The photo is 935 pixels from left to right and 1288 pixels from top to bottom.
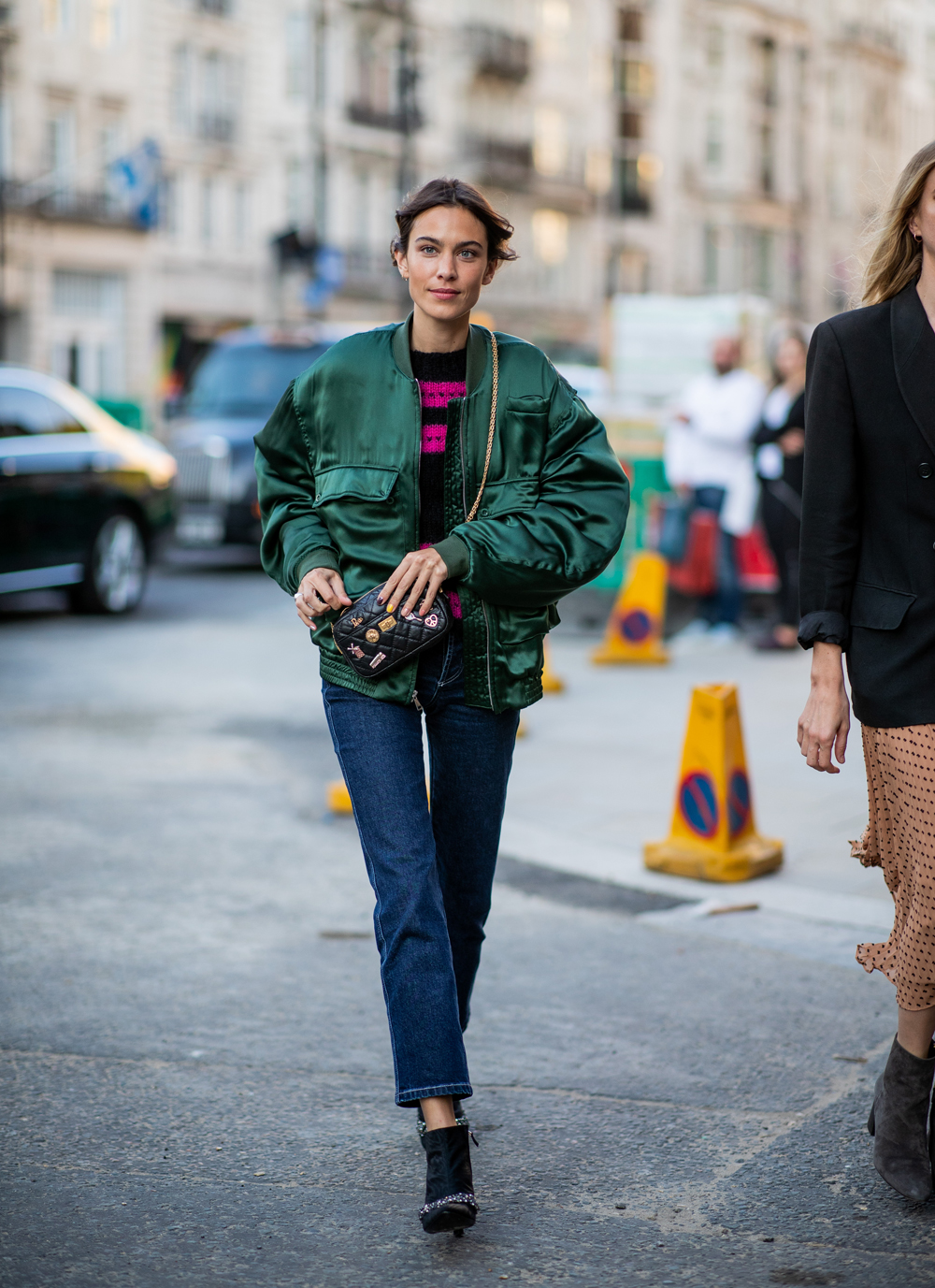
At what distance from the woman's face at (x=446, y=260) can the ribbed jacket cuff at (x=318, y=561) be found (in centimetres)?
50

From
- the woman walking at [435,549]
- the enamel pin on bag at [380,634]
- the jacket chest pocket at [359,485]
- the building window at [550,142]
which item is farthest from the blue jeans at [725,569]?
the building window at [550,142]

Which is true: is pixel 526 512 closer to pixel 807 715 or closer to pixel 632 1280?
pixel 807 715

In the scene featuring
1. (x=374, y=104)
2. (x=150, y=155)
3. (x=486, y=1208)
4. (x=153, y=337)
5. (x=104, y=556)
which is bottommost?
(x=486, y=1208)

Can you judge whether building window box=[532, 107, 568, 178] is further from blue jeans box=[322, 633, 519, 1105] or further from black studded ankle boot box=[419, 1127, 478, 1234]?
black studded ankle boot box=[419, 1127, 478, 1234]

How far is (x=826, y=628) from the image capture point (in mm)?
3160

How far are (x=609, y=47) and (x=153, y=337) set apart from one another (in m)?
26.7

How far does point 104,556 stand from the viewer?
13102 millimetres

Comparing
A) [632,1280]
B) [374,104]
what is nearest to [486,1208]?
[632,1280]

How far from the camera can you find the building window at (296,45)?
1810 inches

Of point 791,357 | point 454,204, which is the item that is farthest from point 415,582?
point 791,357

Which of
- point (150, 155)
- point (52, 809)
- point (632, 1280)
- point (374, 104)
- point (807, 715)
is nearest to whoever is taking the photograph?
point (632, 1280)

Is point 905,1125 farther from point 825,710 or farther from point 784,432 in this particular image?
point 784,432

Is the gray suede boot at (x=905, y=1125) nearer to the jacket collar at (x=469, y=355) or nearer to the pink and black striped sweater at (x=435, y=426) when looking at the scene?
the pink and black striped sweater at (x=435, y=426)

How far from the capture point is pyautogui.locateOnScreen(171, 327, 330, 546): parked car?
1662cm
